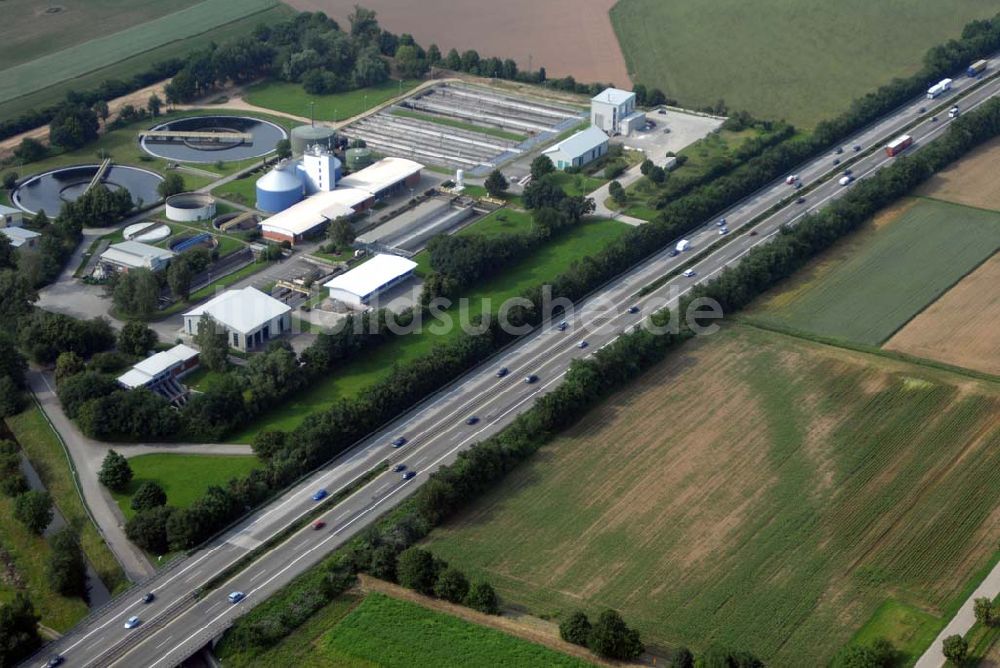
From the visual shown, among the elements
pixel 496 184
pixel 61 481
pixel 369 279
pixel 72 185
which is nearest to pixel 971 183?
pixel 496 184

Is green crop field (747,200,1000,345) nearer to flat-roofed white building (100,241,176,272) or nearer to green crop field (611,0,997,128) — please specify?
green crop field (611,0,997,128)

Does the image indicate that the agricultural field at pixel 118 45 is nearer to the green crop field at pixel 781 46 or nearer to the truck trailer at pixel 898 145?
the green crop field at pixel 781 46

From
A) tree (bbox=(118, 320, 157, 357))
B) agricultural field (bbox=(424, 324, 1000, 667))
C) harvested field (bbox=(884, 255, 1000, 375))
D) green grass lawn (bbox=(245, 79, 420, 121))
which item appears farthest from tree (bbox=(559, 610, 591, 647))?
green grass lawn (bbox=(245, 79, 420, 121))

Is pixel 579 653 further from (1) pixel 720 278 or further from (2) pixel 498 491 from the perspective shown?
(1) pixel 720 278

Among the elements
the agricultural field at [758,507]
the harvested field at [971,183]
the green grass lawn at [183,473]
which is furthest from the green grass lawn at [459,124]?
the green grass lawn at [183,473]

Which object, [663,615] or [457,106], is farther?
[457,106]

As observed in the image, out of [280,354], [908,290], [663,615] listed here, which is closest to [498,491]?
[663,615]
